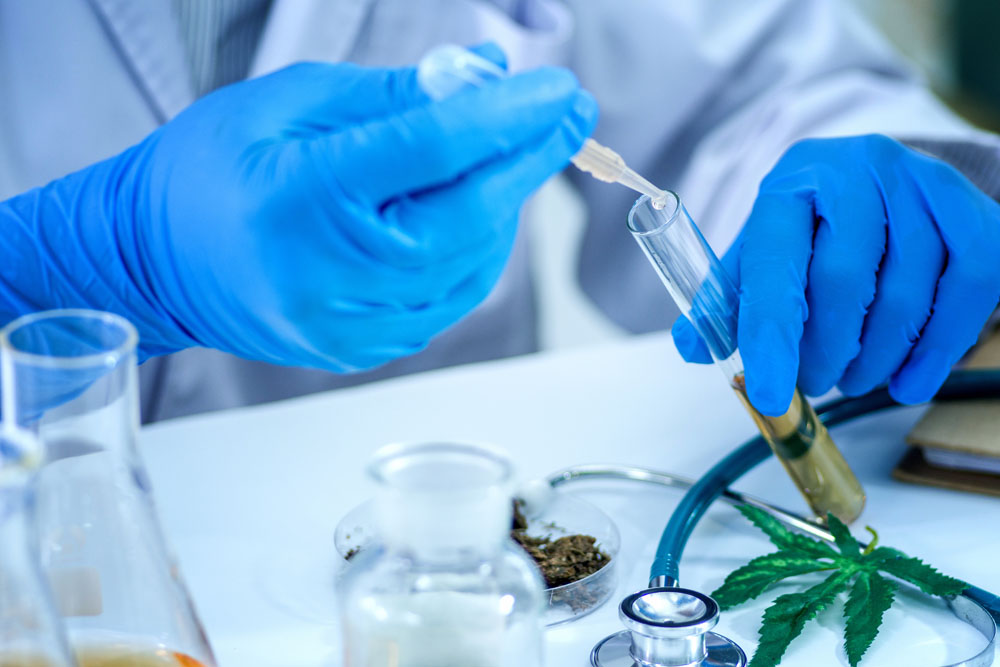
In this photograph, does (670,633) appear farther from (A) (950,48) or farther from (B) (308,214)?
(A) (950,48)

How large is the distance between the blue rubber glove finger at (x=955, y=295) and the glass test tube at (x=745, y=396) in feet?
0.32

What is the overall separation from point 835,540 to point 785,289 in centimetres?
18

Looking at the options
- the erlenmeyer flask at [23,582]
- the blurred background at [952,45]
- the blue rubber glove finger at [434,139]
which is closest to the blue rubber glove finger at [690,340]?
the blue rubber glove finger at [434,139]

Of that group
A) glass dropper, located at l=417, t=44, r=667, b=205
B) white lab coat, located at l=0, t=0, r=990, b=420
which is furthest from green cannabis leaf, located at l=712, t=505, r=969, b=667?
white lab coat, located at l=0, t=0, r=990, b=420

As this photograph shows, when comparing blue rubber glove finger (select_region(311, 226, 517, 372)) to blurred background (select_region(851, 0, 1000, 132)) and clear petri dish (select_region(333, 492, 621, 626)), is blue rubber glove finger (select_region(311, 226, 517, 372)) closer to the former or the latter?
clear petri dish (select_region(333, 492, 621, 626))

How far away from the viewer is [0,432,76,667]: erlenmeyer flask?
296 mm

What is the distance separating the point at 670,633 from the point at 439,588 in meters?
0.16

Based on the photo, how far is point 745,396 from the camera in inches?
26.1

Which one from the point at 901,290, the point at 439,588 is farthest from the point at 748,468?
the point at 439,588

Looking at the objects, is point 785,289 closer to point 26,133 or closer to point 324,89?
point 324,89

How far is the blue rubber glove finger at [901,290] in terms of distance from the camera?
2.31 feet

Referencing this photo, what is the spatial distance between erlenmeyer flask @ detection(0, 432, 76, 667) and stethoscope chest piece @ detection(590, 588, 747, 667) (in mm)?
274

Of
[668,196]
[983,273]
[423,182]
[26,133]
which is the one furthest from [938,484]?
[26,133]

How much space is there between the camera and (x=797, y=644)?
54 cm
